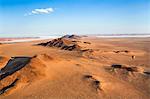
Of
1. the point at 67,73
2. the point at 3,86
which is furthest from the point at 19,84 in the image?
the point at 67,73

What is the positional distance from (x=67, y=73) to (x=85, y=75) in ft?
5.08

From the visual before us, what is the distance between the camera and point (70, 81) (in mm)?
17484

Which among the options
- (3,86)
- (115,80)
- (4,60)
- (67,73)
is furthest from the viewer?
(4,60)

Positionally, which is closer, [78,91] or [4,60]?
[78,91]

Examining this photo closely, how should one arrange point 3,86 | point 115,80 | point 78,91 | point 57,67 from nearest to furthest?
1. point 78,91
2. point 3,86
3. point 115,80
4. point 57,67

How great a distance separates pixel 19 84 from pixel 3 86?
3.64ft

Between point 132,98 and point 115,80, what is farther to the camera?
point 115,80

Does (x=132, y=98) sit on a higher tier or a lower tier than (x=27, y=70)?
lower

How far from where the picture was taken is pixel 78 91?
1569cm

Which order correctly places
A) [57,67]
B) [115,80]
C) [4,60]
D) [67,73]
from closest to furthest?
1. [115,80]
2. [67,73]
3. [57,67]
4. [4,60]

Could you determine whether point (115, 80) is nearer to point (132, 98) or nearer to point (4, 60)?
point (132, 98)

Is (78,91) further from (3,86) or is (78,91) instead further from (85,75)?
(3,86)

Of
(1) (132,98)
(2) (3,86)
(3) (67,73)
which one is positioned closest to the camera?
(1) (132,98)

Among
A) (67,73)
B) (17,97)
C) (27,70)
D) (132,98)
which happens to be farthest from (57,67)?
(132,98)
